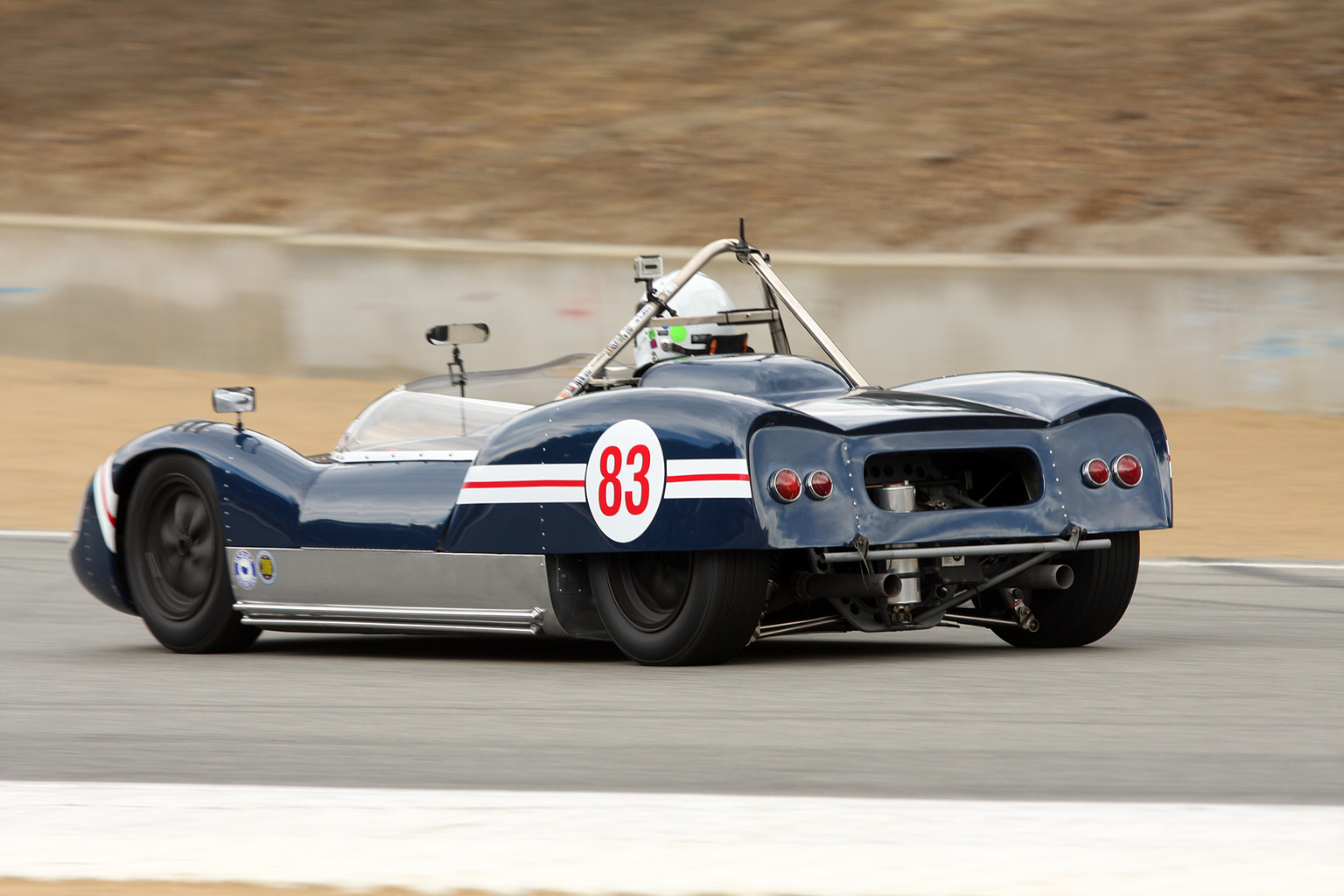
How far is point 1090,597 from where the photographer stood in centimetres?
758

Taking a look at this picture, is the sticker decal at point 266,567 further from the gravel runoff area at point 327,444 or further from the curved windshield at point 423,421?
the gravel runoff area at point 327,444

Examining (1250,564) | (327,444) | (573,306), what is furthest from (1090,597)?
(573,306)

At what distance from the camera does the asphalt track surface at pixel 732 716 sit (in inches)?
206

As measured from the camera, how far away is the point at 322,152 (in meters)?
26.4

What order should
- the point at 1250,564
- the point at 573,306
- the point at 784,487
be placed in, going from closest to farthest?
the point at 784,487, the point at 1250,564, the point at 573,306

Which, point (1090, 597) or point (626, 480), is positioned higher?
point (626, 480)

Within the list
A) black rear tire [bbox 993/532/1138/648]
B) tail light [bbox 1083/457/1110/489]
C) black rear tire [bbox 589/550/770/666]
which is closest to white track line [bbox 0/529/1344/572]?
black rear tire [bbox 993/532/1138/648]

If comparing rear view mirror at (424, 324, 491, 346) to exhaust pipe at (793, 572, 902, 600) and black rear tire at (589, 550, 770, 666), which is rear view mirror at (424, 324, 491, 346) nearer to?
black rear tire at (589, 550, 770, 666)

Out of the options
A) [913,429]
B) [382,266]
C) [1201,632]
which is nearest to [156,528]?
[913,429]

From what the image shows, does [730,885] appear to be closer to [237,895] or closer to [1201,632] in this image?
[237,895]

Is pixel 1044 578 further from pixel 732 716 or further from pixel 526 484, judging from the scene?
pixel 526 484

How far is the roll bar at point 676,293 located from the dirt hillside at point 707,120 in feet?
42.0

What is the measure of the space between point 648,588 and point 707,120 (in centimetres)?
1904

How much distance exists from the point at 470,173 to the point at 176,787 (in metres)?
20.5
